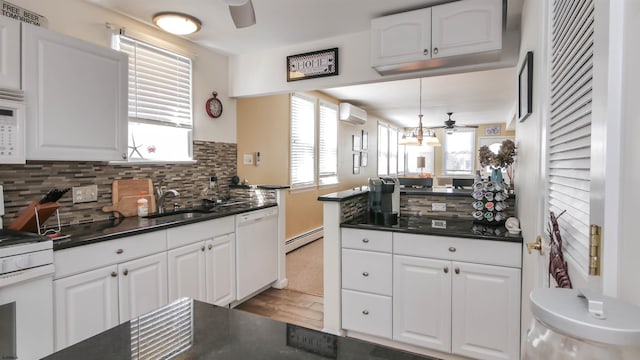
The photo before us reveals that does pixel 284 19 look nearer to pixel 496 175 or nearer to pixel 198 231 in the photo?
pixel 198 231

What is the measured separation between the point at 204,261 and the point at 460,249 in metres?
1.95

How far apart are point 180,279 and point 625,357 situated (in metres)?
2.68

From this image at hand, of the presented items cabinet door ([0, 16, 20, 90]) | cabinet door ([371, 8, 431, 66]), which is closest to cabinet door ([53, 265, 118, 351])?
cabinet door ([0, 16, 20, 90])

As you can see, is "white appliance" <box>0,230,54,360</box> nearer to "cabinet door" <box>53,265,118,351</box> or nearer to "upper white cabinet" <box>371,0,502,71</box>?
"cabinet door" <box>53,265,118,351</box>

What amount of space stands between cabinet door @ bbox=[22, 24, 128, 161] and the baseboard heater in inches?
120

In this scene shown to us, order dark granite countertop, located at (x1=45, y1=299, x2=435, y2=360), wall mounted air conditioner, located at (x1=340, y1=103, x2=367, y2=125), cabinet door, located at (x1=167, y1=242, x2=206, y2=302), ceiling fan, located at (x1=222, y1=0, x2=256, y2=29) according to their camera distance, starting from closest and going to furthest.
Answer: dark granite countertop, located at (x1=45, y1=299, x2=435, y2=360)
ceiling fan, located at (x1=222, y1=0, x2=256, y2=29)
cabinet door, located at (x1=167, y1=242, x2=206, y2=302)
wall mounted air conditioner, located at (x1=340, y1=103, x2=367, y2=125)

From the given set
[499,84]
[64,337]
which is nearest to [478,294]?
[64,337]

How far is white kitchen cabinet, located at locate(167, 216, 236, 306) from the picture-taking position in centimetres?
258

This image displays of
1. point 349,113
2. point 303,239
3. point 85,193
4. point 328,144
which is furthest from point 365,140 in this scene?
point 85,193

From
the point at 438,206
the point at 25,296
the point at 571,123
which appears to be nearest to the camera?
the point at 571,123

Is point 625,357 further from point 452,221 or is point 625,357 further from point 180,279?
point 180,279

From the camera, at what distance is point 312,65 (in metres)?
3.43

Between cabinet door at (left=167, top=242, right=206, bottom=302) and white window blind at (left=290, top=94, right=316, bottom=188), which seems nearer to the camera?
cabinet door at (left=167, top=242, right=206, bottom=302)

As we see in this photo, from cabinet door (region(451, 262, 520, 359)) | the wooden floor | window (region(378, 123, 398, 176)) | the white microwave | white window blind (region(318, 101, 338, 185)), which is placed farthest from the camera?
window (region(378, 123, 398, 176))
